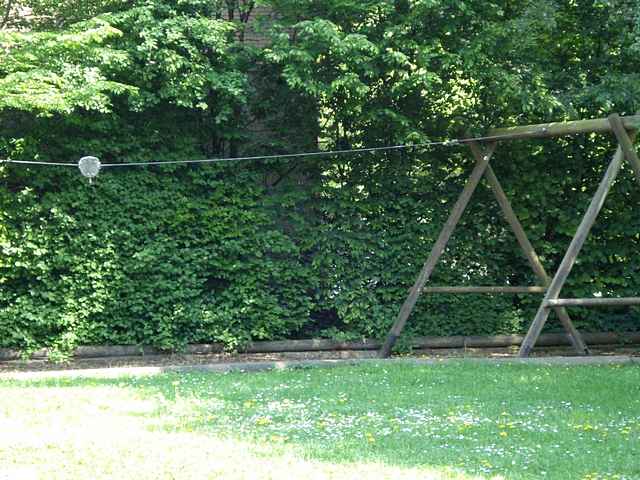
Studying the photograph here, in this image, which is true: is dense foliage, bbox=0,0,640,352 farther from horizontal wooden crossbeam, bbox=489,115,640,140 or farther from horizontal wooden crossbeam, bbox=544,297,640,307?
horizontal wooden crossbeam, bbox=544,297,640,307

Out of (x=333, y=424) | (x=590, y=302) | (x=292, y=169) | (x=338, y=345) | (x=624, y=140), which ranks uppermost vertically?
(x=624, y=140)

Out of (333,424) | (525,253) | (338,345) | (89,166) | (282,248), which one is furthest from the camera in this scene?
(338,345)

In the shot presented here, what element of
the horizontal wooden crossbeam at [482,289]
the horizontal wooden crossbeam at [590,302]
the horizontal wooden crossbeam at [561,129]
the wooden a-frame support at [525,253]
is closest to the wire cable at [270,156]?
the horizontal wooden crossbeam at [561,129]

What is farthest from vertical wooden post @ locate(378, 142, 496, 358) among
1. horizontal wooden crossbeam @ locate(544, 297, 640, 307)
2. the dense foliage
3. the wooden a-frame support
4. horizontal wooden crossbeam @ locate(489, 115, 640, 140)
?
horizontal wooden crossbeam @ locate(544, 297, 640, 307)

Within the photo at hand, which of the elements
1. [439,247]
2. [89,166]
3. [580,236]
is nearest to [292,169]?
[439,247]

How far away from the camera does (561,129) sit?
11258 millimetres

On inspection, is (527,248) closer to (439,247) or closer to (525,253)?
(525,253)

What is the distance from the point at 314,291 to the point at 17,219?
406 cm

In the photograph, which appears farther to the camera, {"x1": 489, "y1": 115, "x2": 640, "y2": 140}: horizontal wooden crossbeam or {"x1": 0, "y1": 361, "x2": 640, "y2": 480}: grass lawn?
{"x1": 489, "y1": 115, "x2": 640, "y2": 140}: horizontal wooden crossbeam

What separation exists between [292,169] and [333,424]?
572 centimetres

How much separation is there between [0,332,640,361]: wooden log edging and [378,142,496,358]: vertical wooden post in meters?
0.74

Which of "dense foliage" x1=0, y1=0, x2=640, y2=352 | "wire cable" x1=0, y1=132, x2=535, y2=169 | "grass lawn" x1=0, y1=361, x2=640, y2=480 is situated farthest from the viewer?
"wire cable" x1=0, y1=132, x2=535, y2=169

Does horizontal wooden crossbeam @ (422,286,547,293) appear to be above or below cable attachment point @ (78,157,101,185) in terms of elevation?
above

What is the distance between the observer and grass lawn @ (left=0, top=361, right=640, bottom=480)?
6324 millimetres
